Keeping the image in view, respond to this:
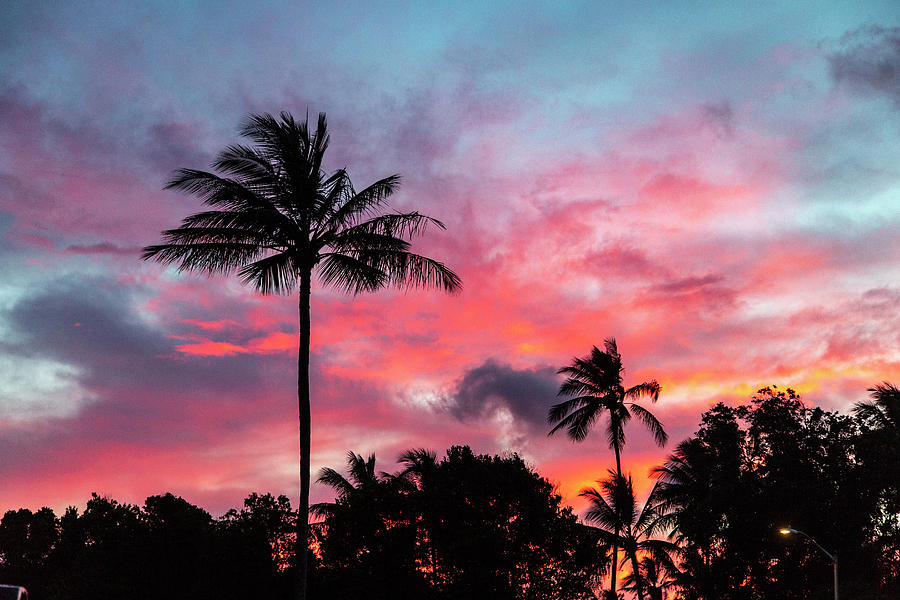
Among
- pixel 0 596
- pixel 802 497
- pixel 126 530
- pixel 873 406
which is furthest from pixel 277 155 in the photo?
pixel 873 406

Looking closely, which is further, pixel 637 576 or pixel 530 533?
pixel 637 576

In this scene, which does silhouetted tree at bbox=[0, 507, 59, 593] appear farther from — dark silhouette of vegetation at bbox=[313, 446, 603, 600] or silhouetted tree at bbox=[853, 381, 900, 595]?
silhouetted tree at bbox=[853, 381, 900, 595]

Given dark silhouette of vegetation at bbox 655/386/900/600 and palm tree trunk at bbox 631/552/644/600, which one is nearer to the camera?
dark silhouette of vegetation at bbox 655/386/900/600

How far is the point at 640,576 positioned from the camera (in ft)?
170

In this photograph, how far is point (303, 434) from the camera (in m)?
22.2

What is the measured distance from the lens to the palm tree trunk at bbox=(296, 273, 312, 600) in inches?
823

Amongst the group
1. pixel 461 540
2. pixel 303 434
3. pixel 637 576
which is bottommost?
pixel 637 576

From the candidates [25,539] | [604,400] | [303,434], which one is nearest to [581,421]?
[604,400]

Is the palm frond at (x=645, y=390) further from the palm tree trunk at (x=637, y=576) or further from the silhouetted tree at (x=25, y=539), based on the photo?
the silhouetted tree at (x=25, y=539)

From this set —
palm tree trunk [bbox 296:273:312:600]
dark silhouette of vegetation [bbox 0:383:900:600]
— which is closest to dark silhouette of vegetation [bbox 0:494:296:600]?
dark silhouette of vegetation [bbox 0:383:900:600]

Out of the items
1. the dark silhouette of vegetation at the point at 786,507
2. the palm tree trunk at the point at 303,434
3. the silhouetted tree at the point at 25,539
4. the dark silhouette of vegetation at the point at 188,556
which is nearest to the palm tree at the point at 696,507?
the dark silhouette of vegetation at the point at 786,507

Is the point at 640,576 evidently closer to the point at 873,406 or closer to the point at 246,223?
the point at 873,406

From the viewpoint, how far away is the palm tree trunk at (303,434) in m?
20.9

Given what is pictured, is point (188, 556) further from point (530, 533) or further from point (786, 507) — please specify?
point (786, 507)
